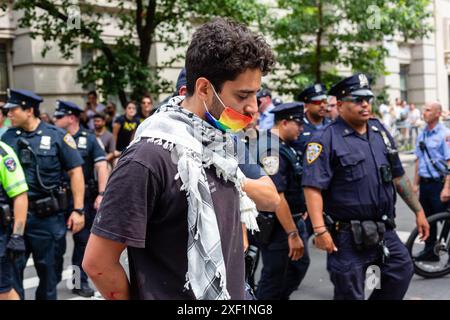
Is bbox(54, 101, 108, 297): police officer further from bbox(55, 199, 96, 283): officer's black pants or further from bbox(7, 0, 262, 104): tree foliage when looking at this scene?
bbox(7, 0, 262, 104): tree foliage

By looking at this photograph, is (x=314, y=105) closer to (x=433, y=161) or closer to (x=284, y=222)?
(x=433, y=161)

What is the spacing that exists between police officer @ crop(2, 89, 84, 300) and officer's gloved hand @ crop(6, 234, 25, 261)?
850mm

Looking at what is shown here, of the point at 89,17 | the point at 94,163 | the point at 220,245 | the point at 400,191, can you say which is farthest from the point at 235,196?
the point at 89,17

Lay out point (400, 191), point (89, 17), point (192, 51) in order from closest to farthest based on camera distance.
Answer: point (192, 51)
point (400, 191)
point (89, 17)

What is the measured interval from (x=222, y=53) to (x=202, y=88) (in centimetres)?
15

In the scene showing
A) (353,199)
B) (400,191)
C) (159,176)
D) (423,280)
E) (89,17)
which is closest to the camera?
(159,176)

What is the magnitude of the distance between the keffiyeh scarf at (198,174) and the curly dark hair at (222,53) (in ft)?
0.48

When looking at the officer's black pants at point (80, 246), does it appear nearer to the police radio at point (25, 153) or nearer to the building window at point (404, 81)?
the police radio at point (25, 153)

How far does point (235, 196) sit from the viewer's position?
7.40ft

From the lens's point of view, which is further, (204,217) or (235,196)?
(235,196)

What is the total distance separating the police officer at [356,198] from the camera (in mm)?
4352

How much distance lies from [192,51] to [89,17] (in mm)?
10384

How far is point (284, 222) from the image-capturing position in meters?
5.13
